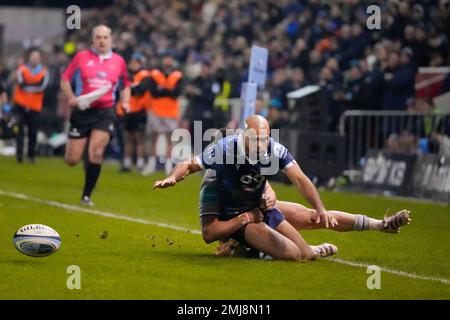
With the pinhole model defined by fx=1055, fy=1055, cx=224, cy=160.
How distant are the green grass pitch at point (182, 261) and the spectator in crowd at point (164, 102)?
6.37m

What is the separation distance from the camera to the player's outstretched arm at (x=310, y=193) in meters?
9.63

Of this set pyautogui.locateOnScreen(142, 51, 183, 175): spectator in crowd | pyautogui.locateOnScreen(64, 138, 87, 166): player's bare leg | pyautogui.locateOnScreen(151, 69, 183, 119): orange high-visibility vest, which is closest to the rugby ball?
pyautogui.locateOnScreen(64, 138, 87, 166): player's bare leg

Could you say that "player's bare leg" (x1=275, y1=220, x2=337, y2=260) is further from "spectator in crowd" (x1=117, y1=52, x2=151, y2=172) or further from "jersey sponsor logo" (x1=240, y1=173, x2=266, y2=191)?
"spectator in crowd" (x1=117, y1=52, x2=151, y2=172)

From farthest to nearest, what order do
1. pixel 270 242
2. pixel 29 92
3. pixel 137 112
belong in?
pixel 29 92, pixel 137 112, pixel 270 242

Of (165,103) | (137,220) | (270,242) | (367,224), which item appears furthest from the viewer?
(165,103)

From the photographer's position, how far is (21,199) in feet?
53.8

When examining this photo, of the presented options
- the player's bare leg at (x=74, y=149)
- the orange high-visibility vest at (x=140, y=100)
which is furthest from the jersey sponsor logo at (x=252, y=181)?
the orange high-visibility vest at (x=140, y=100)

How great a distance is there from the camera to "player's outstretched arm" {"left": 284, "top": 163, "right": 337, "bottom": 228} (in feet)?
31.6

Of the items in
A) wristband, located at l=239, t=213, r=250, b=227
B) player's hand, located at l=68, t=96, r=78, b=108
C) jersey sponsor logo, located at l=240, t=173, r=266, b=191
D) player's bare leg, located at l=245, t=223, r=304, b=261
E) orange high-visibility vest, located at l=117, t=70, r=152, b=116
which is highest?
orange high-visibility vest, located at l=117, t=70, r=152, b=116

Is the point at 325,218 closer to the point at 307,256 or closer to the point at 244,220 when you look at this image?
the point at 307,256

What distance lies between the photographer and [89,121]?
15.5m

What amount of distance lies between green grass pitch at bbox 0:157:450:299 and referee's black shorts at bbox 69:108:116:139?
3.76 feet

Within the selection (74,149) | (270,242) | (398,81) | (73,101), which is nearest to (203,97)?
(398,81)

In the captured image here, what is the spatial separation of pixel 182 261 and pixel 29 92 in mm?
16493
